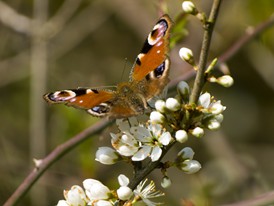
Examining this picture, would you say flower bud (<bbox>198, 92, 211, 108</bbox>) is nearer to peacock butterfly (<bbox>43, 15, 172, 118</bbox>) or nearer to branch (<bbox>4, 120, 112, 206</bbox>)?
peacock butterfly (<bbox>43, 15, 172, 118</bbox>)

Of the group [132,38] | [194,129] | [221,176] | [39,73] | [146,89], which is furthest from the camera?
[132,38]

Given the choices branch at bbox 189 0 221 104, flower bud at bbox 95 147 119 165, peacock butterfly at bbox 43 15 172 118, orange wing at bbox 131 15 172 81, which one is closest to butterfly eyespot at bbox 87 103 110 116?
peacock butterfly at bbox 43 15 172 118

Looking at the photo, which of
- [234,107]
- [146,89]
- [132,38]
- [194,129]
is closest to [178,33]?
[146,89]

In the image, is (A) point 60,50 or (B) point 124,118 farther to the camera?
(A) point 60,50

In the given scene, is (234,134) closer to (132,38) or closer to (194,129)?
(132,38)

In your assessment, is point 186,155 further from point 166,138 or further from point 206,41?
point 206,41

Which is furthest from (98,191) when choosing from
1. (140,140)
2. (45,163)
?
(45,163)
